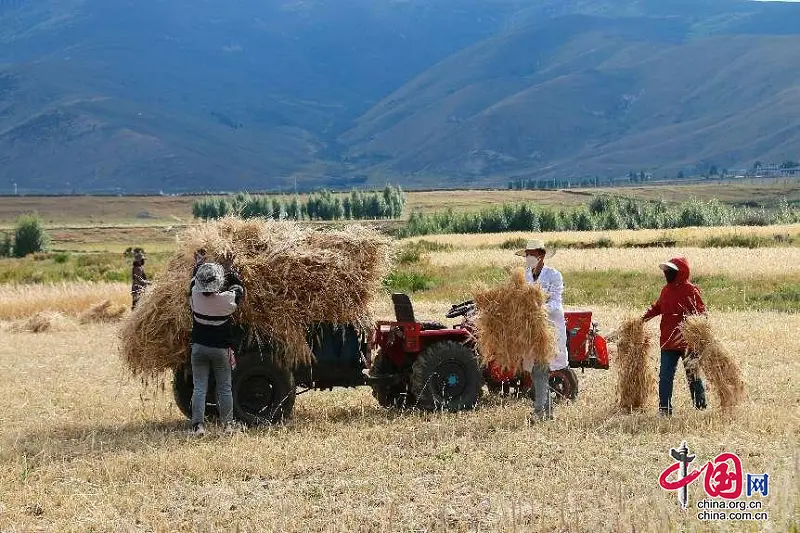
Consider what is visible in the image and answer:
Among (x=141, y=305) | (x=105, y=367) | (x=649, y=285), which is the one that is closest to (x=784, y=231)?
Result: (x=649, y=285)

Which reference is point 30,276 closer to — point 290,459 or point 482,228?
point 290,459

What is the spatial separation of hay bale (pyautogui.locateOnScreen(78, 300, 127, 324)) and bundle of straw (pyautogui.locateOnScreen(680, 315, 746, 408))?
2093 cm

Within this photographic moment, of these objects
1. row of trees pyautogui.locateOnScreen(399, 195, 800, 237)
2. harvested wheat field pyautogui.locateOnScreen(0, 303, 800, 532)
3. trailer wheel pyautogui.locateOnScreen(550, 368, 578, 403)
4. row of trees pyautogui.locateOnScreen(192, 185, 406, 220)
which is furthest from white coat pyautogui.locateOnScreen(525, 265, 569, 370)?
row of trees pyautogui.locateOnScreen(192, 185, 406, 220)

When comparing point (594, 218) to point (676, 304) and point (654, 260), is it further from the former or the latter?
point (676, 304)

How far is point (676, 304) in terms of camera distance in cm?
1304

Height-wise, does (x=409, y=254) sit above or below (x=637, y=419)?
above

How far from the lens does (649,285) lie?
35531 mm

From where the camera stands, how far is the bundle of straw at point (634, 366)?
13.3m

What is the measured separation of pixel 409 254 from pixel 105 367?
31605mm

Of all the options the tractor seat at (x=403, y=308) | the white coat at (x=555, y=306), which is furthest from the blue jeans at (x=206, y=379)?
the white coat at (x=555, y=306)

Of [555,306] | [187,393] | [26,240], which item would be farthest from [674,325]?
[26,240]

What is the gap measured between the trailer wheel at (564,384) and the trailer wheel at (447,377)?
1223 mm

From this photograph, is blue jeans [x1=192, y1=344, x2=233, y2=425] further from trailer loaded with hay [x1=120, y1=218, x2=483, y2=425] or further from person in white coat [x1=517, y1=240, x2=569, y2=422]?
person in white coat [x1=517, y1=240, x2=569, y2=422]

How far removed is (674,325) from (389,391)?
3852 mm
